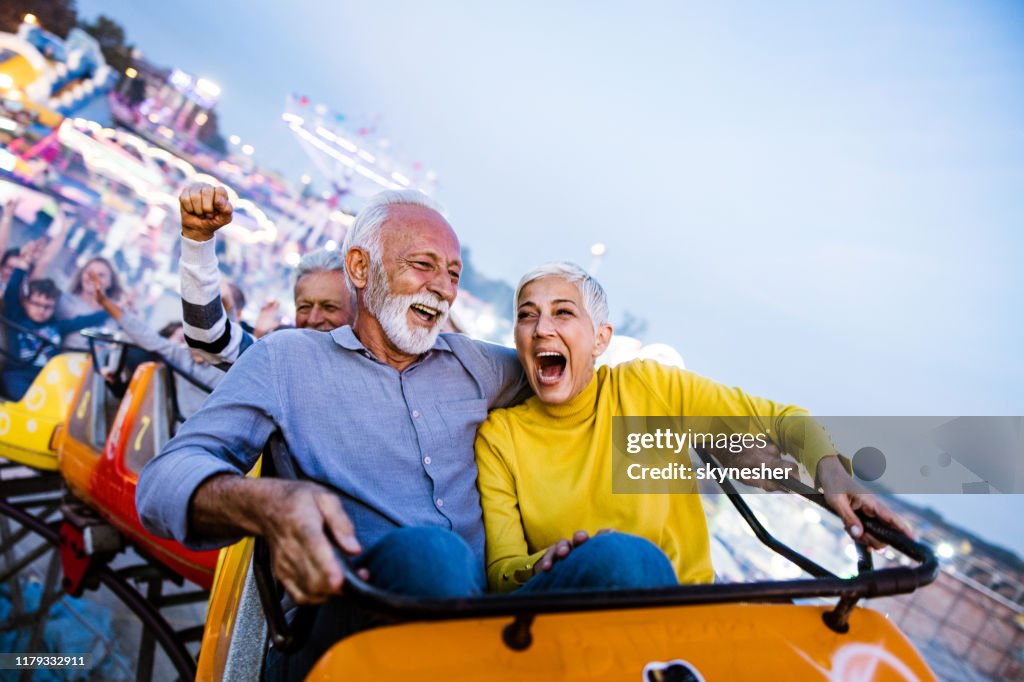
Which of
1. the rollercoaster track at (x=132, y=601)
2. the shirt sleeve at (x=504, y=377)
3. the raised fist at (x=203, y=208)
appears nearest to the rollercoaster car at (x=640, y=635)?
the shirt sleeve at (x=504, y=377)

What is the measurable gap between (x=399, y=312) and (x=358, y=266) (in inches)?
11.4

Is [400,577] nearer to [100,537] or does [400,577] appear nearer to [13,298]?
[100,537]

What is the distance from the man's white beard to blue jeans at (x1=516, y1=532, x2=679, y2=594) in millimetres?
910

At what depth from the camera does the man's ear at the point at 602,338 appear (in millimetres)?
1983

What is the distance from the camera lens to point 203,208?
6.39 ft

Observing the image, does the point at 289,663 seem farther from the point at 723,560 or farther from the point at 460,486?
the point at 723,560

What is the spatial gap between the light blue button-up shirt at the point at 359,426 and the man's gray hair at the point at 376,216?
0.33 m

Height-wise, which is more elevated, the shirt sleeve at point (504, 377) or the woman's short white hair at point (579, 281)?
the woman's short white hair at point (579, 281)

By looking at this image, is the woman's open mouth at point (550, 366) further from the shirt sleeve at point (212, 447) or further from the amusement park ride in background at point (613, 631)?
the shirt sleeve at point (212, 447)

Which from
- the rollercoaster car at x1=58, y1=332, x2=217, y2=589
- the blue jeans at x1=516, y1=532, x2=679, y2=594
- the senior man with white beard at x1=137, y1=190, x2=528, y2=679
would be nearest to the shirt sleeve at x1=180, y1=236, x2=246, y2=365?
the rollercoaster car at x1=58, y1=332, x2=217, y2=589

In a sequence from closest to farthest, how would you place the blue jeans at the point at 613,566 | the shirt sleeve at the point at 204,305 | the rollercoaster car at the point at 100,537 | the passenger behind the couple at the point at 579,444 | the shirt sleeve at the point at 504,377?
→ 1. the blue jeans at the point at 613,566
2. the passenger behind the couple at the point at 579,444
3. the shirt sleeve at the point at 504,377
4. the shirt sleeve at the point at 204,305
5. the rollercoaster car at the point at 100,537

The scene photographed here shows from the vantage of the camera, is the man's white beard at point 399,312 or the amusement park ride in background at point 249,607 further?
the man's white beard at point 399,312

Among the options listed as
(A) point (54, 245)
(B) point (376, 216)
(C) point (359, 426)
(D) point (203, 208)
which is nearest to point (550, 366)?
(C) point (359, 426)


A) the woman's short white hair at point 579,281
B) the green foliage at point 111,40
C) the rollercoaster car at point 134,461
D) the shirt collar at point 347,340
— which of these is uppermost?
the green foliage at point 111,40
